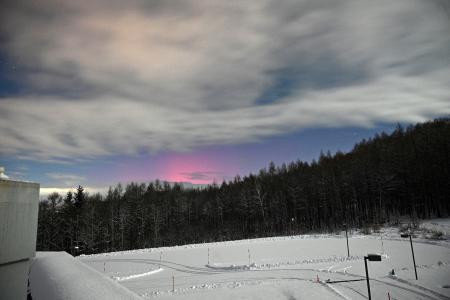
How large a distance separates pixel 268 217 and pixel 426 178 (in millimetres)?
42917

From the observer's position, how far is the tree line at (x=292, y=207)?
70.9 meters

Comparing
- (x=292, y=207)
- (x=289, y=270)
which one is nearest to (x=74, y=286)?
(x=289, y=270)

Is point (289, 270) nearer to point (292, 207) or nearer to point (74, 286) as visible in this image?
point (74, 286)

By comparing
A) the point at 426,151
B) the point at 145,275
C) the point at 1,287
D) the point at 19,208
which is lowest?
the point at 145,275

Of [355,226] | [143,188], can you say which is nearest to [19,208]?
[355,226]

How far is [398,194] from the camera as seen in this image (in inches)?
2953

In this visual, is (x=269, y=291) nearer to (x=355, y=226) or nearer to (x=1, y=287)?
(x=1, y=287)

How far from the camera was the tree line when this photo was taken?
70938 mm

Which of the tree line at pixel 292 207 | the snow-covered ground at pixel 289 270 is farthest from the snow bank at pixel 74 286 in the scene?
the tree line at pixel 292 207

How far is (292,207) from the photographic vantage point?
94.9 metres

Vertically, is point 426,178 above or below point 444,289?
above

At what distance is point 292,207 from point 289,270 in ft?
215

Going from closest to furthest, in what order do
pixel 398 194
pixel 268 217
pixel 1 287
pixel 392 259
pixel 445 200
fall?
pixel 1 287 < pixel 392 259 < pixel 445 200 < pixel 398 194 < pixel 268 217

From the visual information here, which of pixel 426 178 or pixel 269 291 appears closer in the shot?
pixel 269 291
